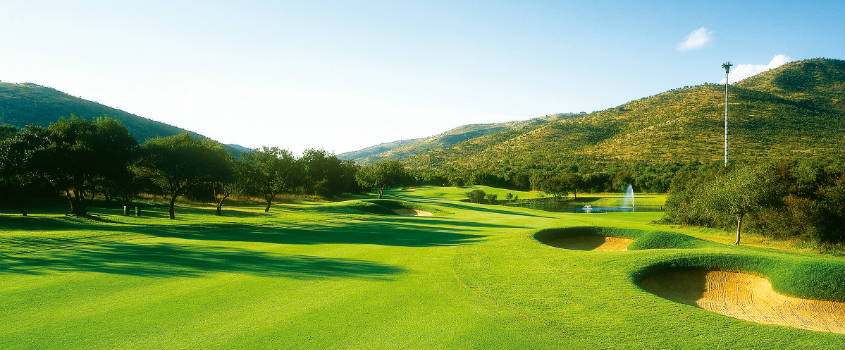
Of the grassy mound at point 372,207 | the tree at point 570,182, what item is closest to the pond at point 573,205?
the tree at point 570,182

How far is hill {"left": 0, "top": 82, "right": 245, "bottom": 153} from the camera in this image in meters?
101

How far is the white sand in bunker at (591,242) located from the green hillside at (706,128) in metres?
69.8

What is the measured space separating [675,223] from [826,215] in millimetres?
14847

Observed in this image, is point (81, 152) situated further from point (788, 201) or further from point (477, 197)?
point (477, 197)

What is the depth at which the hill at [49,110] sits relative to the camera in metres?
101

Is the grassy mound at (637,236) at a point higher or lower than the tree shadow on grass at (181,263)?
higher

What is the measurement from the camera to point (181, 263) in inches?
502

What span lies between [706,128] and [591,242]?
3844 inches

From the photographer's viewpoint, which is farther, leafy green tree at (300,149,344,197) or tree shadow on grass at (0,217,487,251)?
leafy green tree at (300,149,344,197)

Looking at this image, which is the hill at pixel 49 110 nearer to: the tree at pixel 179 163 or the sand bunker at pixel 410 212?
the sand bunker at pixel 410 212

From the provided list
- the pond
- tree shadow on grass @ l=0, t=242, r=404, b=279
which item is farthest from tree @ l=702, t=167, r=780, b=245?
the pond

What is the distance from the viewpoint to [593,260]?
1247cm

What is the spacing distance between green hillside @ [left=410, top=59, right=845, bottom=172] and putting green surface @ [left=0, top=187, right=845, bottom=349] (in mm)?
78079

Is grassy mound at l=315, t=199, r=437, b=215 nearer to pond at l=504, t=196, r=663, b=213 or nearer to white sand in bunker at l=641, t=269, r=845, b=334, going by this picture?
pond at l=504, t=196, r=663, b=213
